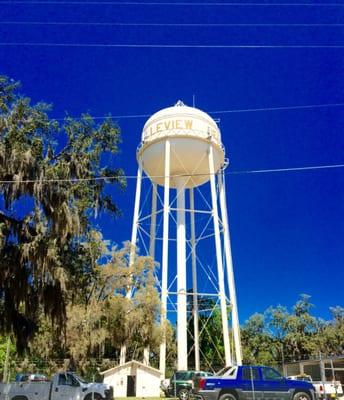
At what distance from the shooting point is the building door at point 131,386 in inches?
998

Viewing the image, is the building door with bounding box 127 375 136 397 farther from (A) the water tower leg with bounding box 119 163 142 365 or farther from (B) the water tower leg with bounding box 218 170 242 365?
(B) the water tower leg with bounding box 218 170 242 365

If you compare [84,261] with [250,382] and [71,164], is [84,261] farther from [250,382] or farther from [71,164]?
[250,382]

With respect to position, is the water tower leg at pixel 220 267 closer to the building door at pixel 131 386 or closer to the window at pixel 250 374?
the building door at pixel 131 386

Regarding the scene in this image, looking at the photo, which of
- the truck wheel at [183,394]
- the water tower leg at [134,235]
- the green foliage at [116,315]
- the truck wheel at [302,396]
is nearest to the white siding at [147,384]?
the water tower leg at [134,235]

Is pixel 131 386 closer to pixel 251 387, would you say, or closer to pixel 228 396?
pixel 228 396

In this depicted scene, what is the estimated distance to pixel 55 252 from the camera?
1322cm

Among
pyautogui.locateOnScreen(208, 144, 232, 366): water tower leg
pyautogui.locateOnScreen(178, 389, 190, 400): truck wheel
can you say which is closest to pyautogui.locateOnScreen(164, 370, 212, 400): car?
pyautogui.locateOnScreen(178, 389, 190, 400): truck wheel

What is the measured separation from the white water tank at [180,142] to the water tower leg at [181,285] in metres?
1.51

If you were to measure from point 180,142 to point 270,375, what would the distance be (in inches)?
652

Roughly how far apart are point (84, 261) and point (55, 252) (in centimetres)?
238

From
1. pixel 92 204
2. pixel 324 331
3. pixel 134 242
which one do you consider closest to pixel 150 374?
pixel 134 242

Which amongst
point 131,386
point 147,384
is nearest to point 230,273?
point 147,384

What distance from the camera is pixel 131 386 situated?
2538cm

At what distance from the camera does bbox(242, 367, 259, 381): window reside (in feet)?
44.7
